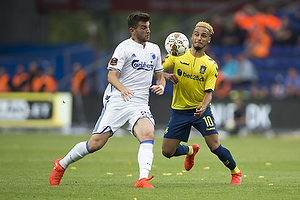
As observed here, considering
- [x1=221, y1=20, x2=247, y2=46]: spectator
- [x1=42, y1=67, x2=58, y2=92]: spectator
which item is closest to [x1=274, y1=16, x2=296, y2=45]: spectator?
[x1=221, y1=20, x2=247, y2=46]: spectator

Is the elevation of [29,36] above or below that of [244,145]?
above

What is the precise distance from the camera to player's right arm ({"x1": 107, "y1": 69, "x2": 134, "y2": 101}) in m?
7.61

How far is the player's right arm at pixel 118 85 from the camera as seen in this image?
300 inches

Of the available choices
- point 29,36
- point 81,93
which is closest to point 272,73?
point 81,93

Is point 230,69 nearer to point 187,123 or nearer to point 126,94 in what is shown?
point 187,123

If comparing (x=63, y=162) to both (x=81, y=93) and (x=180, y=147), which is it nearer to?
(x=180, y=147)

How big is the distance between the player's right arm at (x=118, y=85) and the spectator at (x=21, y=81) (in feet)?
50.0

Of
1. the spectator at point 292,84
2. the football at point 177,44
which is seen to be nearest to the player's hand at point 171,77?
the football at point 177,44

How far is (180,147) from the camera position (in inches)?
361

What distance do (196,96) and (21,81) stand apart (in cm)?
1550

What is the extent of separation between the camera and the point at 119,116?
7.96 metres

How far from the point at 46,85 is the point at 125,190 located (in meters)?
15.2

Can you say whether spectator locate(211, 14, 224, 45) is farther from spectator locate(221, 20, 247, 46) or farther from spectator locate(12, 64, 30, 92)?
spectator locate(12, 64, 30, 92)

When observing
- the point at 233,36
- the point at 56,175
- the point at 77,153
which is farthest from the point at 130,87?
the point at 233,36
